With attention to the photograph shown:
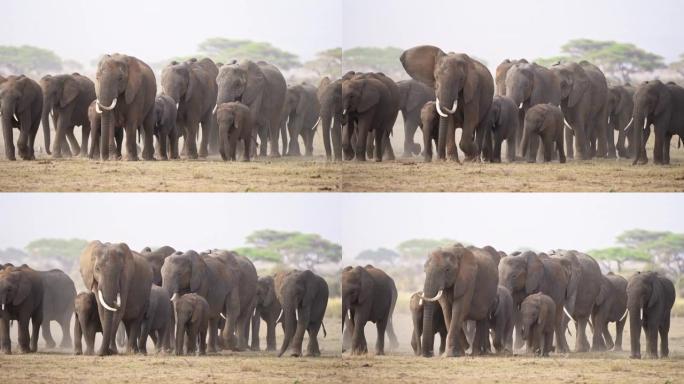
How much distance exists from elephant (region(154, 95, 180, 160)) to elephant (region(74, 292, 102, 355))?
72.8 inches

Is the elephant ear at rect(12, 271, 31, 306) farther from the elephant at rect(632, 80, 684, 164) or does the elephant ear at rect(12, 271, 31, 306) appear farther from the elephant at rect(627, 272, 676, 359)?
the elephant at rect(632, 80, 684, 164)

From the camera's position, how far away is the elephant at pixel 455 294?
659 inches

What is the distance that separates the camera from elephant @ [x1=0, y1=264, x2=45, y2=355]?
55.6 ft

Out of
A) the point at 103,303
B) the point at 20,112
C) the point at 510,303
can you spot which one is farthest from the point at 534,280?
the point at 20,112

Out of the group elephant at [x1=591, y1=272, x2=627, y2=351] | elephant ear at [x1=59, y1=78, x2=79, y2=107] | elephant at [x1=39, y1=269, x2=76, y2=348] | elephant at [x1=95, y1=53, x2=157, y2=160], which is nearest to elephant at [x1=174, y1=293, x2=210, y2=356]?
elephant at [x1=39, y1=269, x2=76, y2=348]

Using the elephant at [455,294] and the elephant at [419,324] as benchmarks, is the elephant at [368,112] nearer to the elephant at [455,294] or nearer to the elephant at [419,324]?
the elephant at [455,294]

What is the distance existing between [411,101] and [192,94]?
2453 millimetres

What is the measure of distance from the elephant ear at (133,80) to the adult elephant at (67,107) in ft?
1.36

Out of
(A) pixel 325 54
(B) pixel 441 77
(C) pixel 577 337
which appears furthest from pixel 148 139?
(C) pixel 577 337

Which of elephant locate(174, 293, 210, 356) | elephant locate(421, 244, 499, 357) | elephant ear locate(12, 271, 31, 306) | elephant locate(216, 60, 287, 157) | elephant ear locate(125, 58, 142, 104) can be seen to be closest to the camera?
elephant locate(421, 244, 499, 357)

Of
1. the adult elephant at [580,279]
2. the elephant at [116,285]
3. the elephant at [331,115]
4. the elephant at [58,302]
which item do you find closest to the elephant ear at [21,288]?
the elephant at [58,302]

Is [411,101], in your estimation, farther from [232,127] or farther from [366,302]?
[366,302]

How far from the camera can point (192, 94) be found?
17625 millimetres

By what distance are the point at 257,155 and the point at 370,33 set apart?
6.04 ft
